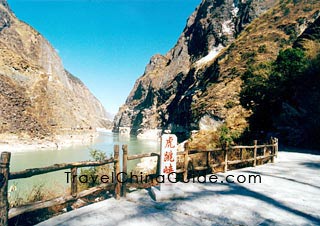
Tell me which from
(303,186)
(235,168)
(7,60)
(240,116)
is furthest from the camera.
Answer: (7,60)

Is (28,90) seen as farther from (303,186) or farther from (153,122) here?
(303,186)

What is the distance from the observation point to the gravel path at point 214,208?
158 inches

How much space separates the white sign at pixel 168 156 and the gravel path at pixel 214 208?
62 centimetres

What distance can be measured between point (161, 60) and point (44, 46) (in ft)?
200

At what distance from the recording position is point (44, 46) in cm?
10500

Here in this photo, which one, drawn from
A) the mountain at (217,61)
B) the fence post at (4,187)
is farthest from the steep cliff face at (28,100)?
the fence post at (4,187)

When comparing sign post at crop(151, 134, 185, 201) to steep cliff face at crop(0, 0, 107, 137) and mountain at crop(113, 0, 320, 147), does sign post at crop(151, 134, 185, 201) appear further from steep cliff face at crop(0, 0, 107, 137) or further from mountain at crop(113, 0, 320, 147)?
steep cliff face at crop(0, 0, 107, 137)

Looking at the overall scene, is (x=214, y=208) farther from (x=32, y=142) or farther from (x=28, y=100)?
(x=28, y=100)

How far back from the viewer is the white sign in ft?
17.9

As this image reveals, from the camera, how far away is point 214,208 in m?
4.68

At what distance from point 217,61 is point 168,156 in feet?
152

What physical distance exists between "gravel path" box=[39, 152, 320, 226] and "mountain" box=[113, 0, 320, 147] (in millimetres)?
14439

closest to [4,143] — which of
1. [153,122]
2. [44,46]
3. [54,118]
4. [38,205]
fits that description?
[54,118]

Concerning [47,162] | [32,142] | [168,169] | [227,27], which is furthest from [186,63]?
[168,169]
